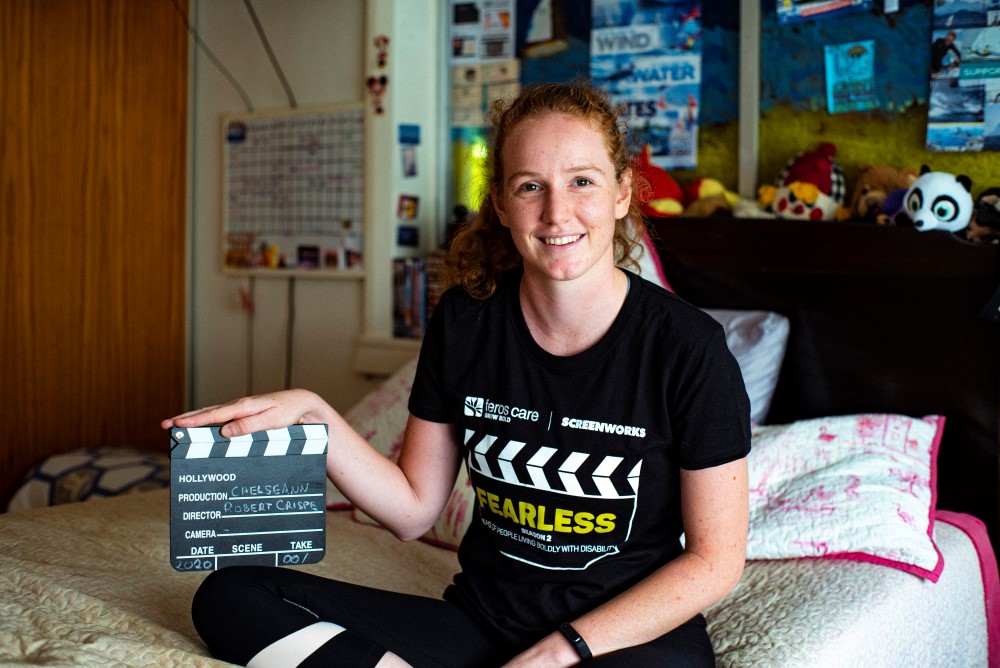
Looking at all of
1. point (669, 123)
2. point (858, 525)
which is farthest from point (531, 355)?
point (669, 123)

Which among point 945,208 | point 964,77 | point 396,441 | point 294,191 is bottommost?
point 396,441

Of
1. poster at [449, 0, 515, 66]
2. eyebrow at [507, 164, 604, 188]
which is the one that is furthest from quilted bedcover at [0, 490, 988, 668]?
poster at [449, 0, 515, 66]

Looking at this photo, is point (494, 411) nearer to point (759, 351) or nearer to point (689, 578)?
point (689, 578)

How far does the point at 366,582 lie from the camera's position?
1.65 m

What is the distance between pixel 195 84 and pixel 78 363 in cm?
121

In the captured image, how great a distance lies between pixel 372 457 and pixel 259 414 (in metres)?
0.20

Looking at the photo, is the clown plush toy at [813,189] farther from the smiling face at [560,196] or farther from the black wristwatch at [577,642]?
the black wristwatch at [577,642]

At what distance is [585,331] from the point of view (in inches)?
51.1

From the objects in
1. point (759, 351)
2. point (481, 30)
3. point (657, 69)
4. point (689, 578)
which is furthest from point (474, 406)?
point (481, 30)

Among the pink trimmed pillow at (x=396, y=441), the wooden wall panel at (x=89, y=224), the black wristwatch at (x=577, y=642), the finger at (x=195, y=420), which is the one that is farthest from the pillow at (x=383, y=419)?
the wooden wall panel at (x=89, y=224)

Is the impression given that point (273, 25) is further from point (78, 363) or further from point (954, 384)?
point (954, 384)

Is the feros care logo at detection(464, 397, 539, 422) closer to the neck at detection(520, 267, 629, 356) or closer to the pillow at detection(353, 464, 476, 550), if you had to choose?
the neck at detection(520, 267, 629, 356)

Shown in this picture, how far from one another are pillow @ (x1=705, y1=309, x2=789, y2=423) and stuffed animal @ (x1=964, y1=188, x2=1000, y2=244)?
44 cm

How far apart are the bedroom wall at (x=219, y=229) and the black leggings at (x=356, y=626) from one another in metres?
2.10
